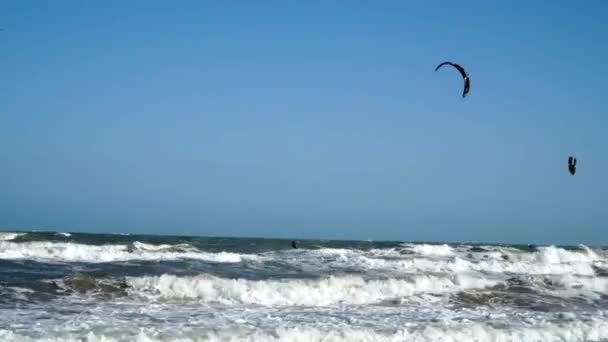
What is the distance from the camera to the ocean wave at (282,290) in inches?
557

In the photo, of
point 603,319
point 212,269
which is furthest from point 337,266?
point 603,319

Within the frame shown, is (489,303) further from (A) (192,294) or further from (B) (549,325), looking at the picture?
(A) (192,294)

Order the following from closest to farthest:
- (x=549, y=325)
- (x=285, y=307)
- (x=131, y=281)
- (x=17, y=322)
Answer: (x=17, y=322) < (x=549, y=325) < (x=285, y=307) < (x=131, y=281)

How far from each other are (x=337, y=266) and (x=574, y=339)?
1155 centimetres

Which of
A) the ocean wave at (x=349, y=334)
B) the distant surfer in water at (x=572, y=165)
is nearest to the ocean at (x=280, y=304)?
the ocean wave at (x=349, y=334)

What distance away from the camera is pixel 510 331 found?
11422mm

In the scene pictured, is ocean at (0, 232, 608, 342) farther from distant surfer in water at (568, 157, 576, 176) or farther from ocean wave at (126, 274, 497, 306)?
distant surfer in water at (568, 157, 576, 176)

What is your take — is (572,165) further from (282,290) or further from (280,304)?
(282,290)

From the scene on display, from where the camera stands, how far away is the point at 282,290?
1491cm

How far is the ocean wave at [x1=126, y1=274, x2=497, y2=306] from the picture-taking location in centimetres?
1414

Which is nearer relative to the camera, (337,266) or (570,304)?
(570,304)

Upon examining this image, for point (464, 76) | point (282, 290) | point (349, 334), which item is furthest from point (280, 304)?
point (464, 76)

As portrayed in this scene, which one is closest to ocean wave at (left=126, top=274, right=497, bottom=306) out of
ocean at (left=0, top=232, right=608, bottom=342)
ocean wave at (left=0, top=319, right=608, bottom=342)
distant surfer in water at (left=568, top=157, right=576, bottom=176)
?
ocean at (left=0, top=232, right=608, bottom=342)

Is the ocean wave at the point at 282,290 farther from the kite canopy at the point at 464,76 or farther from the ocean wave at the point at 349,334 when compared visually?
the kite canopy at the point at 464,76
